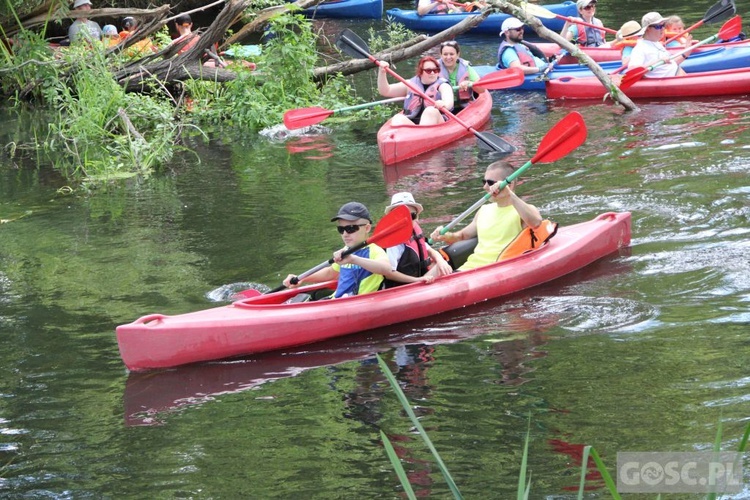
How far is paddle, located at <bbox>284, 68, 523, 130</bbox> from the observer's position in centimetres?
1039

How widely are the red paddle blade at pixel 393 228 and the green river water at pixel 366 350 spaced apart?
1.89 ft

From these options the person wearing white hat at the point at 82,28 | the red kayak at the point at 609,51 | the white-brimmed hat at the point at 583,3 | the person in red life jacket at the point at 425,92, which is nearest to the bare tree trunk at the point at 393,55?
the red kayak at the point at 609,51

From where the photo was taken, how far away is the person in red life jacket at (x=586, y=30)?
14.0m

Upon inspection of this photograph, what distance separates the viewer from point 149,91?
13156 millimetres

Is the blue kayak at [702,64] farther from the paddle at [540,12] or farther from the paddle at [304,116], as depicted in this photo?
the paddle at [304,116]

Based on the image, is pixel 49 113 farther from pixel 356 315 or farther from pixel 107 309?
pixel 356 315

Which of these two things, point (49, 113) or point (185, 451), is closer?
point (185, 451)

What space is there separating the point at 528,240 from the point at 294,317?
172 cm

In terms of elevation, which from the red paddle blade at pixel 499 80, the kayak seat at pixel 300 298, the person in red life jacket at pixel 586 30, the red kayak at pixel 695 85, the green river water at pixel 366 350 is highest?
the person in red life jacket at pixel 586 30

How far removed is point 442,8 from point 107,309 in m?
12.5

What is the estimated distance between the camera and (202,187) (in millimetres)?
10086

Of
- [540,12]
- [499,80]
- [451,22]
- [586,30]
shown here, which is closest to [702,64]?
[540,12]

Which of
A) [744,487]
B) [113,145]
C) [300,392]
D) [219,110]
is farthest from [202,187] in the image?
[744,487]

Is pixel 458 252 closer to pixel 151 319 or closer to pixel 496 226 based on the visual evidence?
pixel 496 226
